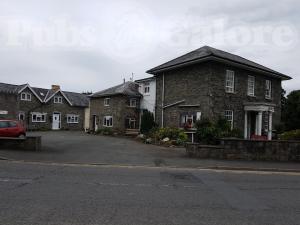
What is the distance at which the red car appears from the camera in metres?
22.7

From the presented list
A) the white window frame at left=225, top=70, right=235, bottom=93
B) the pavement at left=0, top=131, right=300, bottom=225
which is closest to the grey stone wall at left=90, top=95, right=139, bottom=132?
the white window frame at left=225, top=70, right=235, bottom=93

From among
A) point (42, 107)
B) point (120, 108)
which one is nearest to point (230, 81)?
point (120, 108)

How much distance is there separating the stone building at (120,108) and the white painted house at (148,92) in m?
0.72

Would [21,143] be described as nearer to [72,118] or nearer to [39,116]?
[39,116]

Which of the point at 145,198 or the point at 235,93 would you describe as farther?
the point at 235,93

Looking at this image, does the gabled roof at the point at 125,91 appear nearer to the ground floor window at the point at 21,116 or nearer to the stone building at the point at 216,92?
the stone building at the point at 216,92

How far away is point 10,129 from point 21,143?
6.03 metres

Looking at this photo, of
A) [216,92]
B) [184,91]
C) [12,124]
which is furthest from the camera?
[184,91]

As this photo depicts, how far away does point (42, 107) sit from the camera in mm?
48031

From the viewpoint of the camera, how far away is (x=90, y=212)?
6160 millimetres

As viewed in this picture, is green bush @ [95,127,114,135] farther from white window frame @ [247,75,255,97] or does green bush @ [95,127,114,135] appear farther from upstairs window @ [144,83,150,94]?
white window frame @ [247,75,255,97]

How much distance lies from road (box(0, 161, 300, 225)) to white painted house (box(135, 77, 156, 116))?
849 inches

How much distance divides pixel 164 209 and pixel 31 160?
9.66m

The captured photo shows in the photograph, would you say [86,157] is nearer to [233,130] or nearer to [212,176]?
[212,176]
